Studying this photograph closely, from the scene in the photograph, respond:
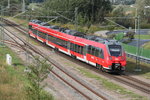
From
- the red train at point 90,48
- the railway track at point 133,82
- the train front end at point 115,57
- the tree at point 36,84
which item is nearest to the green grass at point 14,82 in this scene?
the tree at point 36,84

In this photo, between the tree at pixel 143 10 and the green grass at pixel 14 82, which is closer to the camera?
the green grass at pixel 14 82

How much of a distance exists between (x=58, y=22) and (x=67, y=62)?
54127 millimetres

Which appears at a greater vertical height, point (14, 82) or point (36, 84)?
point (36, 84)

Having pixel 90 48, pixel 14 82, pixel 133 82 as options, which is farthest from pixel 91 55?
pixel 14 82

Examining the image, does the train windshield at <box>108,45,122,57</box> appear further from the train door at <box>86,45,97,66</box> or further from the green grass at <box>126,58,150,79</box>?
the green grass at <box>126,58,150,79</box>

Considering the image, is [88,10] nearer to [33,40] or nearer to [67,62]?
[33,40]

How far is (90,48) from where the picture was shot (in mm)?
34531

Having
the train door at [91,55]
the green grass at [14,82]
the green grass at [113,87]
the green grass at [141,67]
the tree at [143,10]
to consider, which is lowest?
the green grass at [141,67]

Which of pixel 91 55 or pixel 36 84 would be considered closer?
pixel 36 84

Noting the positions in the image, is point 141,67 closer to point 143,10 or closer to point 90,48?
point 90,48

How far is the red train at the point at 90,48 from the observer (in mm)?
30859

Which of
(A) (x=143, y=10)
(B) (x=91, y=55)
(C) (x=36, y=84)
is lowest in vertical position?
(B) (x=91, y=55)

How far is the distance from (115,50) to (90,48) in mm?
4022

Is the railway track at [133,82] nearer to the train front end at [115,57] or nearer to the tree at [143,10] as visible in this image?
the train front end at [115,57]
